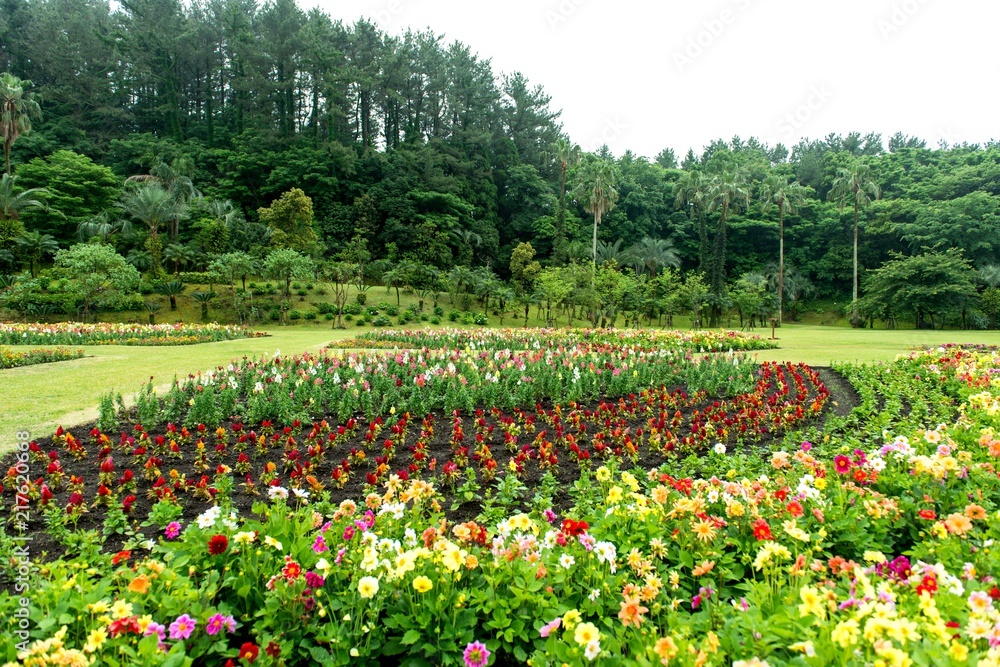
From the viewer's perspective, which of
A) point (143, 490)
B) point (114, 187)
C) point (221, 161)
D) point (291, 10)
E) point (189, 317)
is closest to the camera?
point (143, 490)

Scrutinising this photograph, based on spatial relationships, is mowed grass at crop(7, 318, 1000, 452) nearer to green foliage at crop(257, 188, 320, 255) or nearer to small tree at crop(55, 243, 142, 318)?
small tree at crop(55, 243, 142, 318)

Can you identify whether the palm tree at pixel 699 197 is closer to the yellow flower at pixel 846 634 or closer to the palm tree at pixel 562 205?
the palm tree at pixel 562 205

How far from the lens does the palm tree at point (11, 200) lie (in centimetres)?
2896

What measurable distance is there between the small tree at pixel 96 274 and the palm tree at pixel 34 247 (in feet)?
19.4

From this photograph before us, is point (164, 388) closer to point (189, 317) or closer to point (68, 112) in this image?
point (189, 317)

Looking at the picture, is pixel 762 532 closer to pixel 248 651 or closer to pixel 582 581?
pixel 582 581

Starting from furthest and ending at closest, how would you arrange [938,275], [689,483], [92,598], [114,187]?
[114,187] → [938,275] → [689,483] → [92,598]

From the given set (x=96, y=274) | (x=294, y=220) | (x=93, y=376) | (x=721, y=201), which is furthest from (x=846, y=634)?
(x=721, y=201)

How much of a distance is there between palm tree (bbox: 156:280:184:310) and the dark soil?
2493 centimetres

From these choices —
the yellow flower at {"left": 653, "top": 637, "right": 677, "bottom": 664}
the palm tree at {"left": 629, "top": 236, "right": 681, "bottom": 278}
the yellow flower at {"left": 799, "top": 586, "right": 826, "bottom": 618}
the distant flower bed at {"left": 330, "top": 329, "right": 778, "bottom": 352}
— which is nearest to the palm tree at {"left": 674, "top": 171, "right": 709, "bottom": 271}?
the palm tree at {"left": 629, "top": 236, "right": 681, "bottom": 278}

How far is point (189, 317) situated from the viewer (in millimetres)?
27688

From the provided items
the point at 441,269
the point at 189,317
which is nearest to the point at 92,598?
the point at 189,317

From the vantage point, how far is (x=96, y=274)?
22953 millimetres

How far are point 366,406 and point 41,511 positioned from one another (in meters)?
3.30
